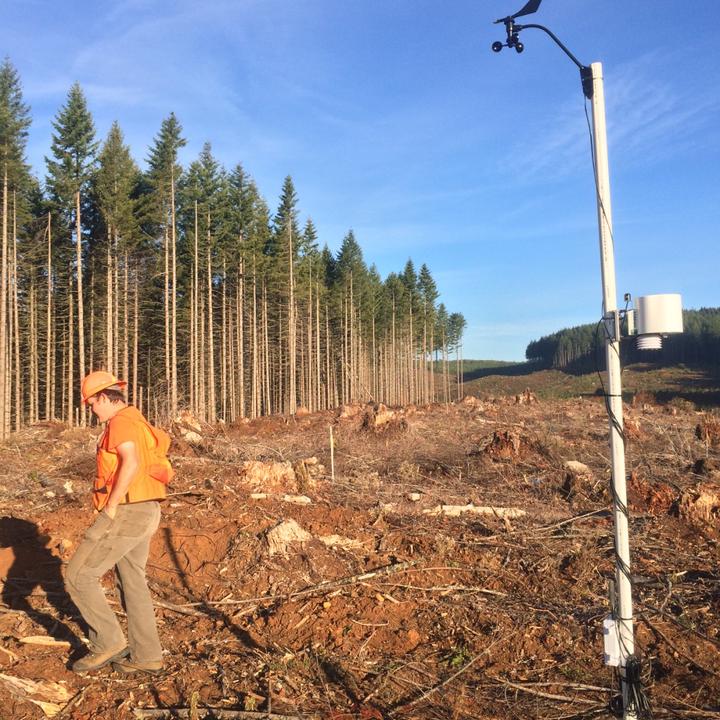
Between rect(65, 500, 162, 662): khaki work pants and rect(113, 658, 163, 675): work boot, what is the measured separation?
0.03m

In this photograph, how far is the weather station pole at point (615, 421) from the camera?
11.6ft

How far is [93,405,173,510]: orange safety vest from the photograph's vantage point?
14.5 ft

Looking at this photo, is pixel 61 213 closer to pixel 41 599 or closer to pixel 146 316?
pixel 146 316

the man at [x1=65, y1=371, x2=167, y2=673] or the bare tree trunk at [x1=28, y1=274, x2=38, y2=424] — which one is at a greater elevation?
the bare tree trunk at [x1=28, y1=274, x2=38, y2=424]

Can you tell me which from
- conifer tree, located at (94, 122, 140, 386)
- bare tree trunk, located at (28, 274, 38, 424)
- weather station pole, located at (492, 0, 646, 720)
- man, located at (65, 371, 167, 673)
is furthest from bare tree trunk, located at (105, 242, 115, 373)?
weather station pole, located at (492, 0, 646, 720)

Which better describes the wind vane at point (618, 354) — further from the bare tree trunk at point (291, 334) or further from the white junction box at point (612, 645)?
the bare tree trunk at point (291, 334)

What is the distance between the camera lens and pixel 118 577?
15.1 feet

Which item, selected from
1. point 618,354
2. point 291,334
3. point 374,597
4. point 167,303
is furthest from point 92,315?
point 618,354

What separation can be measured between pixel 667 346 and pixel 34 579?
92.2 m

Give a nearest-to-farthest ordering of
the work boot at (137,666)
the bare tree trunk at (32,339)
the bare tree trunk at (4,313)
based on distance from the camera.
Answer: the work boot at (137,666)
the bare tree trunk at (4,313)
the bare tree trunk at (32,339)

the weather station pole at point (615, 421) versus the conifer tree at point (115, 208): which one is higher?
the conifer tree at point (115, 208)

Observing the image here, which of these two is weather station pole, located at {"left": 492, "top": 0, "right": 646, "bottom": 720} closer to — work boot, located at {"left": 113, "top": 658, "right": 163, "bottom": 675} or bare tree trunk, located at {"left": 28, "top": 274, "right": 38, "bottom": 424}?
work boot, located at {"left": 113, "top": 658, "right": 163, "bottom": 675}

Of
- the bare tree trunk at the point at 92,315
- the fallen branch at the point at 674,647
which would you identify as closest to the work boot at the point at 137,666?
the fallen branch at the point at 674,647

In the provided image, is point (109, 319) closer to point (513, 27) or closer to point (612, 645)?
point (513, 27)
